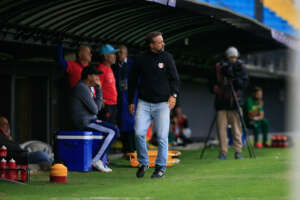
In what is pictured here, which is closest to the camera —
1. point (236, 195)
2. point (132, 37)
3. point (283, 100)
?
point (236, 195)

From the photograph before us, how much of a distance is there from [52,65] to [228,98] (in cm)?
526

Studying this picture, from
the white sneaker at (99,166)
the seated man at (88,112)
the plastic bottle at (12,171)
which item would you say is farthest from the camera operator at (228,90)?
the plastic bottle at (12,171)

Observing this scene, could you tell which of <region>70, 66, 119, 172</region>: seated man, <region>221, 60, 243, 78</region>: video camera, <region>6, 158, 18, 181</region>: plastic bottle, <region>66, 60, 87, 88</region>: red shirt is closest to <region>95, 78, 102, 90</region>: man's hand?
<region>70, 66, 119, 172</region>: seated man

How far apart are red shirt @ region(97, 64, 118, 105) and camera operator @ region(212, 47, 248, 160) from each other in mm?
2444

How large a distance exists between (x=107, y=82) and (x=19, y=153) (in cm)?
282

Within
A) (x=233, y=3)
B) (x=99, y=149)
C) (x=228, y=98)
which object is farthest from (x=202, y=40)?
(x=99, y=149)

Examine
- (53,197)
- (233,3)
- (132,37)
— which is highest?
(233,3)

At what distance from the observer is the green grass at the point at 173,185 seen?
6.93 meters

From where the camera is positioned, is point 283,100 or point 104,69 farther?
point 283,100

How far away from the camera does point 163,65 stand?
9102mm

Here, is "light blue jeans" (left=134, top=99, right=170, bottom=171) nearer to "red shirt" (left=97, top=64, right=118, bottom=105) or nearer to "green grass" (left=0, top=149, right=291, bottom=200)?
"green grass" (left=0, top=149, right=291, bottom=200)

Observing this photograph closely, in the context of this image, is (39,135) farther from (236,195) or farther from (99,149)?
(236,195)

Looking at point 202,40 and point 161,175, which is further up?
point 202,40

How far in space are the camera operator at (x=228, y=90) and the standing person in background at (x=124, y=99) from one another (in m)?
1.76
